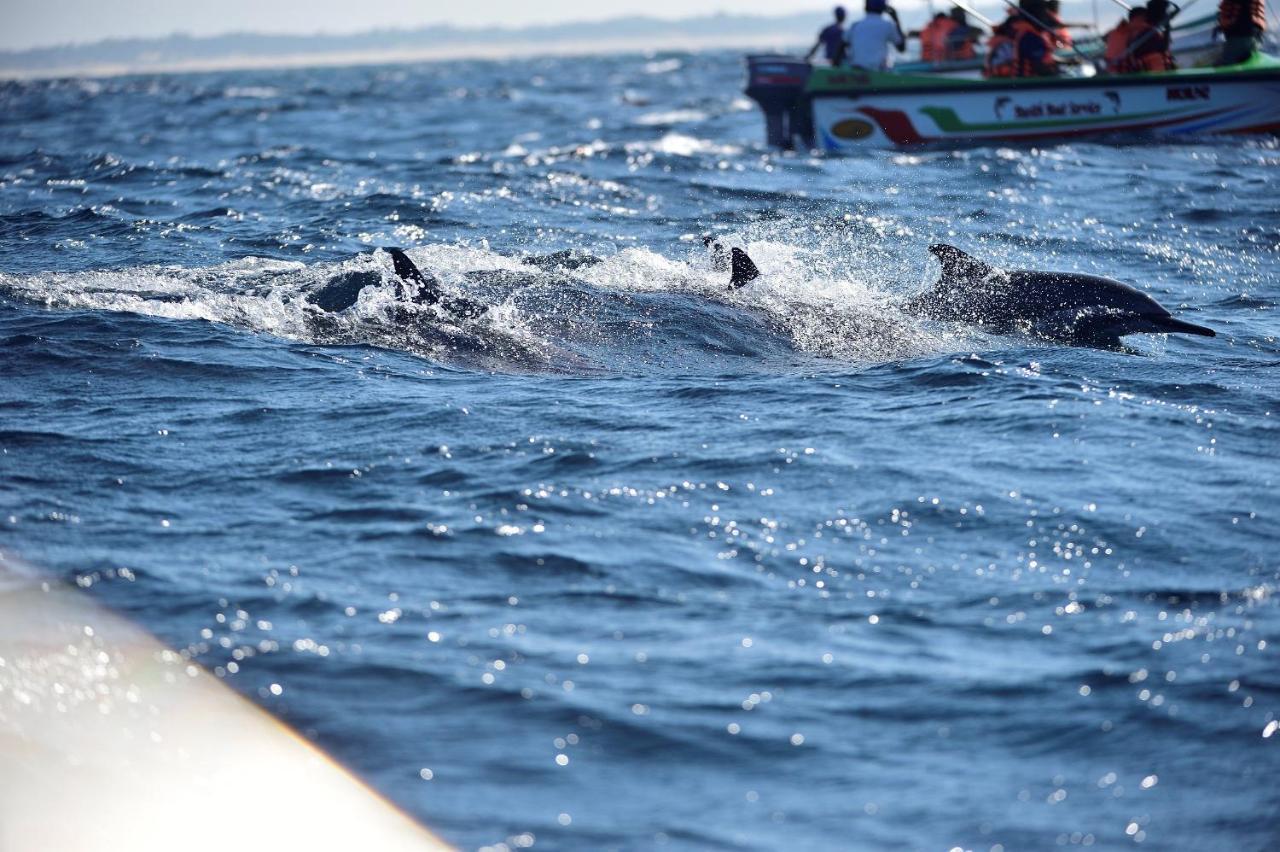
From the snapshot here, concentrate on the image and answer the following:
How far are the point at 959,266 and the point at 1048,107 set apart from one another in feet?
43.2

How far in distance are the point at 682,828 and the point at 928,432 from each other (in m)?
4.40

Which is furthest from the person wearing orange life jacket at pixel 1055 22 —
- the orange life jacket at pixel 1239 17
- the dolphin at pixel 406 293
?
the dolphin at pixel 406 293

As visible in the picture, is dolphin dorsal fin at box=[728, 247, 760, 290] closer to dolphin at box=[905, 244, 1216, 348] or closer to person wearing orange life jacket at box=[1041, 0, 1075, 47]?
dolphin at box=[905, 244, 1216, 348]

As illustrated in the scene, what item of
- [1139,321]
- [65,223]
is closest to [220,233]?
[65,223]

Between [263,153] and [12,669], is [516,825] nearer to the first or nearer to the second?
[12,669]

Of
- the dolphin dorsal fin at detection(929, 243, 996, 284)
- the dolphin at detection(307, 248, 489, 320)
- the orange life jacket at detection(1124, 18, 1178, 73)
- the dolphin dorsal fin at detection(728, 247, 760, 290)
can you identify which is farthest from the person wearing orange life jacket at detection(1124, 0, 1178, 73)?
the dolphin at detection(307, 248, 489, 320)

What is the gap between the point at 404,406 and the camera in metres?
8.66

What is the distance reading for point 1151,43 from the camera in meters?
23.4

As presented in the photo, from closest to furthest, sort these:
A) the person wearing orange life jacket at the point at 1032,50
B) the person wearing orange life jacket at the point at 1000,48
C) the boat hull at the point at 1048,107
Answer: the boat hull at the point at 1048,107 < the person wearing orange life jacket at the point at 1032,50 < the person wearing orange life jacket at the point at 1000,48

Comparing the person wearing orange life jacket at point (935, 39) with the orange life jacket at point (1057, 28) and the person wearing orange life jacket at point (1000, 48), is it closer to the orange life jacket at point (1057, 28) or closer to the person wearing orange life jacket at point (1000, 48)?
the orange life jacket at point (1057, 28)

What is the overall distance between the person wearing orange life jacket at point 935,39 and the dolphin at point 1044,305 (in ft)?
67.2

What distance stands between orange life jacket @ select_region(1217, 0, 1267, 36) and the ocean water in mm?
10292

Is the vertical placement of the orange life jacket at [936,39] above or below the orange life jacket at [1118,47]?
above

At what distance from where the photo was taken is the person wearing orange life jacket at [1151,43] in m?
23.2
